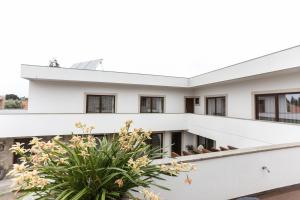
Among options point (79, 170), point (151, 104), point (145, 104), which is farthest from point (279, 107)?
point (79, 170)

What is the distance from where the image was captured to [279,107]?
261 inches

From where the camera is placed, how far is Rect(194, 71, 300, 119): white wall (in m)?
6.15

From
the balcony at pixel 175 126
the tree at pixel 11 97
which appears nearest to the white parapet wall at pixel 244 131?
the balcony at pixel 175 126

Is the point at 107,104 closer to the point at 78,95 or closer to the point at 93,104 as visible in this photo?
the point at 93,104

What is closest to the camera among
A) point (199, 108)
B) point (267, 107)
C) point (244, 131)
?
point (244, 131)

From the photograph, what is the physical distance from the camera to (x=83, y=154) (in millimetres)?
1371

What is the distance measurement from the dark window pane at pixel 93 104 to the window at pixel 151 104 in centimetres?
281

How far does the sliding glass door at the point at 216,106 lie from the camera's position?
9.62 metres

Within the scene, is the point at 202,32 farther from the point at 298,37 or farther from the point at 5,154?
the point at 5,154

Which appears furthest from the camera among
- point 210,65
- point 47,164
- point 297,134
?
point 210,65

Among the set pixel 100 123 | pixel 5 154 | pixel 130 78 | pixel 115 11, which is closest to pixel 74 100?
pixel 100 123

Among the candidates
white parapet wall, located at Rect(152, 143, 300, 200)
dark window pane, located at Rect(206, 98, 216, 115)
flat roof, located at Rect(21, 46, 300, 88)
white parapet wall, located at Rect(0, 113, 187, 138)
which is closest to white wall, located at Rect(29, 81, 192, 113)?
flat roof, located at Rect(21, 46, 300, 88)

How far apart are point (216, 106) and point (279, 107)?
3763 mm

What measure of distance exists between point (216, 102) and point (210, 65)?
699 cm
